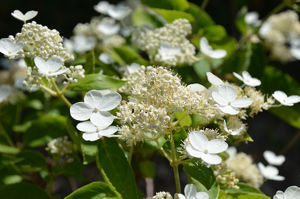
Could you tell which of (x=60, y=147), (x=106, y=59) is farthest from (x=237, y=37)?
(x=60, y=147)

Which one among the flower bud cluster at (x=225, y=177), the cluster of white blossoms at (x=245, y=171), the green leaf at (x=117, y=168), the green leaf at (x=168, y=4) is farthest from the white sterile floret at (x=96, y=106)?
the green leaf at (x=168, y=4)

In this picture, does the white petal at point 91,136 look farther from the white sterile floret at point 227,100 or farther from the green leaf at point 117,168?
the white sterile floret at point 227,100

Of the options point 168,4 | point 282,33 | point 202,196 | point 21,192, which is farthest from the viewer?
point 282,33

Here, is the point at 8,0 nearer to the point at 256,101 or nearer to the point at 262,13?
the point at 262,13

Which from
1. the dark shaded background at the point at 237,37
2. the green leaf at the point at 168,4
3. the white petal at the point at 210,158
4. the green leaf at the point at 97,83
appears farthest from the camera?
the dark shaded background at the point at 237,37

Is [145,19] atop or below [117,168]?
atop

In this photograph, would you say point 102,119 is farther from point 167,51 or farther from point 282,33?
point 282,33

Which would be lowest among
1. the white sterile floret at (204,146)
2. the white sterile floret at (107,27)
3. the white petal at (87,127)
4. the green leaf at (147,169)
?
the green leaf at (147,169)
